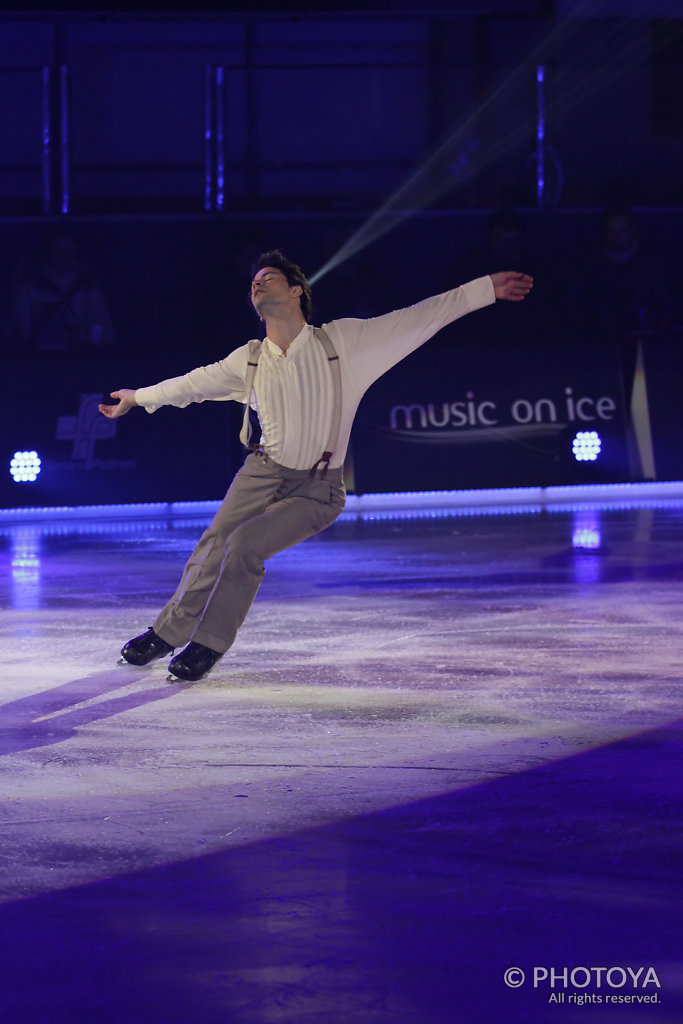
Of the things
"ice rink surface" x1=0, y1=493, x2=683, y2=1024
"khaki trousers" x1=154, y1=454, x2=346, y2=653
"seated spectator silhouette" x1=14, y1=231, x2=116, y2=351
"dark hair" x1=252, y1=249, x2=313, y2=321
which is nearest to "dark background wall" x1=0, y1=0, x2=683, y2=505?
"seated spectator silhouette" x1=14, y1=231, x2=116, y2=351

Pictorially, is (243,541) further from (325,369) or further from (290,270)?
(290,270)

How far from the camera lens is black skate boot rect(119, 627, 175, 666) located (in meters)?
7.23

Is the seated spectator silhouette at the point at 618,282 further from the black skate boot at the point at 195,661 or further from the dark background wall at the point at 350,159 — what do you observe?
the black skate boot at the point at 195,661

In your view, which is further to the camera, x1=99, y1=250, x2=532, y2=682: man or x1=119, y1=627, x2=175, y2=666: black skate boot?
x1=119, y1=627, x2=175, y2=666: black skate boot

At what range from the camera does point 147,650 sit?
7.23 meters

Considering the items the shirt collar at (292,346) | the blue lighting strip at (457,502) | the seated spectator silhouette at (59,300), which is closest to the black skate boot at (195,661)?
the shirt collar at (292,346)

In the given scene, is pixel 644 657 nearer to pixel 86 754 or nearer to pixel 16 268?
pixel 86 754

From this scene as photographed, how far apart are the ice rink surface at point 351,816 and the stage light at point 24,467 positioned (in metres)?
6.16

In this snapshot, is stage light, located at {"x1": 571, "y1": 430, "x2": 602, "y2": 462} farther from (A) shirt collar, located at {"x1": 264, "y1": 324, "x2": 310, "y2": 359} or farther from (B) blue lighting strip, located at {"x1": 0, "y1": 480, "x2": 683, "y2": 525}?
(A) shirt collar, located at {"x1": 264, "y1": 324, "x2": 310, "y2": 359}

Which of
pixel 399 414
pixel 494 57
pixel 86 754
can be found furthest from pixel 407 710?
pixel 494 57

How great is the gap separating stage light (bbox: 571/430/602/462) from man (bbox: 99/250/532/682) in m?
9.95

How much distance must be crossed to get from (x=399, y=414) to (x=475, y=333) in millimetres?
1381

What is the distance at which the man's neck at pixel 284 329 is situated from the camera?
22.4ft

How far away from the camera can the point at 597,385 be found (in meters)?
16.8
